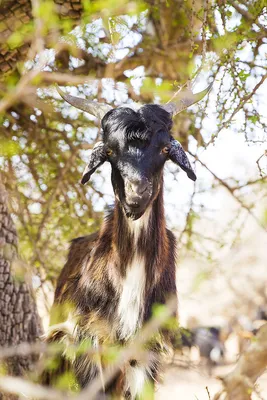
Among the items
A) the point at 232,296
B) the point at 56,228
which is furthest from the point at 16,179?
the point at 232,296

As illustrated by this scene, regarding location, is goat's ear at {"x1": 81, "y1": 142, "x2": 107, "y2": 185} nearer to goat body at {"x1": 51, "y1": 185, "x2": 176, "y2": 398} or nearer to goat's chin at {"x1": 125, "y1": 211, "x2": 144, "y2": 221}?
goat body at {"x1": 51, "y1": 185, "x2": 176, "y2": 398}

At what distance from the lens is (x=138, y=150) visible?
4.28 meters

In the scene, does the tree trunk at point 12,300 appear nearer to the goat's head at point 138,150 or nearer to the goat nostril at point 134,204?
the goat's head at point 138,150

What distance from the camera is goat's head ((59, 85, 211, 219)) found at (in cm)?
414

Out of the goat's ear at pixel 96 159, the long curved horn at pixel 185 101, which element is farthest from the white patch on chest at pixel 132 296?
the long curved horn at pixel 185 101

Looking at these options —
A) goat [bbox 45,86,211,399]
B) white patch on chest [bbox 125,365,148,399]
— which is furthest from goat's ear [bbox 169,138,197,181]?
white patch on chest [bbox 125,365,148,399]

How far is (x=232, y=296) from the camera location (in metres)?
17.5

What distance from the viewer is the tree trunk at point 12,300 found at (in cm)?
559

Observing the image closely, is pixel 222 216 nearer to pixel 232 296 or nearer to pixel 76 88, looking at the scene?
pixel 232 296

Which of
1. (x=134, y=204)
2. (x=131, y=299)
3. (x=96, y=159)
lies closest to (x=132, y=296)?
(x=131, y=299)

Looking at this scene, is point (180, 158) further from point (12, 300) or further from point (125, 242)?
point (12, 300)

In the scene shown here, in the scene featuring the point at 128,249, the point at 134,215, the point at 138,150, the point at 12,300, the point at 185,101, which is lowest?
the point at 12,300

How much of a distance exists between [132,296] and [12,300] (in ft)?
5.11

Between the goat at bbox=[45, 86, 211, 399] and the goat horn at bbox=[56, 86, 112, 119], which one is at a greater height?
the goat horn at bbox=[56, 86, 112, 119]
